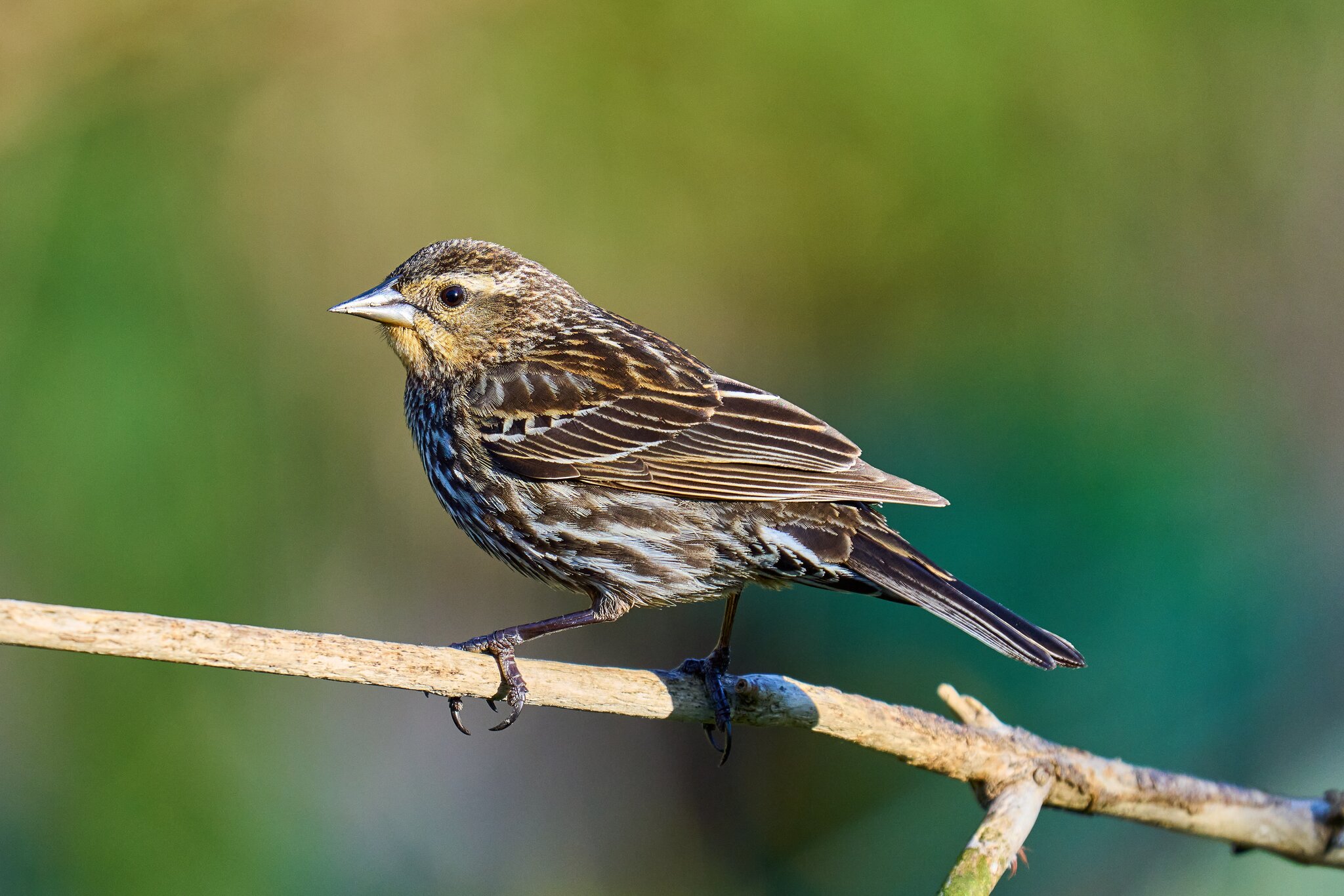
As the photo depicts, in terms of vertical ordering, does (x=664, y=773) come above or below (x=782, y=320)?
below

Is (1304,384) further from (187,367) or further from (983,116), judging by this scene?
(187,367)

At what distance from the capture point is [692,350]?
17.0 ft

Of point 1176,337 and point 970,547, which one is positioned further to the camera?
point 1176,337

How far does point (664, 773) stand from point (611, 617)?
1822 millimetres

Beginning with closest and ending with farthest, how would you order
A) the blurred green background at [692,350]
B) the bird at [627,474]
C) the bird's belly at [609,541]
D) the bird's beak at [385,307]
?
the bird at [627,474] → the bird's belly at [609,541] → the bird's beak at [385,307] → the blurred green background at [692,350]

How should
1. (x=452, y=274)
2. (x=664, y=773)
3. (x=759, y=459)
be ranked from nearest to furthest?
1. (x=759, y=459)
2. (x=452, y=274)
3. (x=664, y=773)

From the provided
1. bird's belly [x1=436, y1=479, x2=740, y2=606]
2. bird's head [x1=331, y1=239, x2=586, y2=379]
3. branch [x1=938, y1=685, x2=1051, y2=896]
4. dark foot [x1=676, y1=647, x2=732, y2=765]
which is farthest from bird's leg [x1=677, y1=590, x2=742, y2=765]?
bird's head [x1=331, y1=239, x2=586, y2=379]

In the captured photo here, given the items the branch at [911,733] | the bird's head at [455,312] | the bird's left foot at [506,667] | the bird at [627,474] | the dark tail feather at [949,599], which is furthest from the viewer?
the bird's head at [455,312]

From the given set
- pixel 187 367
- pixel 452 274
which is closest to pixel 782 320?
pixel 452 274

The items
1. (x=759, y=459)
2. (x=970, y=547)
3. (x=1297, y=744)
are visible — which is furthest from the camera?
(x=970, y=547)

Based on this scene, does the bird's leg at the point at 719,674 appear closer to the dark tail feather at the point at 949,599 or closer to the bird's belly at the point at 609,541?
the bird's belly at the point at 609,541

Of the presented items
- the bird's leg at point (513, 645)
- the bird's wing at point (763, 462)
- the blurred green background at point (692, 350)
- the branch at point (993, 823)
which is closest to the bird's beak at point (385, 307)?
the bird's wing at point (763, 462)

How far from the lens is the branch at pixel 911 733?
A: 2.40 metres

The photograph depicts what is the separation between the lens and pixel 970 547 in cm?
468
